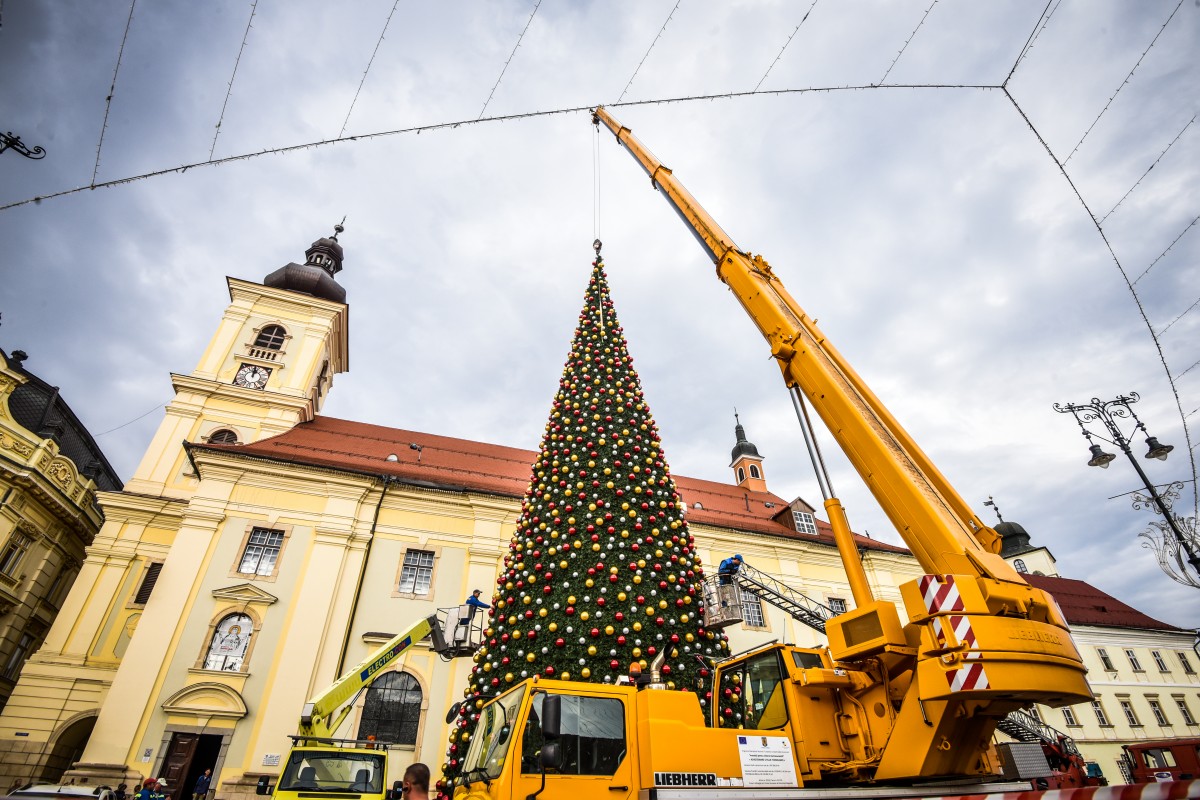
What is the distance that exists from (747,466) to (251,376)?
2564cm

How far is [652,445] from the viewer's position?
977 centimetres

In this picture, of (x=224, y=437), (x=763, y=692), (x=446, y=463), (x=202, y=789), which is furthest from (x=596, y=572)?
(x=224, y=437)

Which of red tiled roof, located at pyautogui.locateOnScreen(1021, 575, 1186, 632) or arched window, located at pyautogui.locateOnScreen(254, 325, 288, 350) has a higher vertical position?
arched window, located at pyautogui.locateOnScreen(254, 325, 288, 350)

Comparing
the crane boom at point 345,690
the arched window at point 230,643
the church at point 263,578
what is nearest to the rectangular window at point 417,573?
the church at point 263,578

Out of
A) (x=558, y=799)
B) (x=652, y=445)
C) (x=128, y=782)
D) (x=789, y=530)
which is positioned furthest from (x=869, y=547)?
(x=128, y=782)

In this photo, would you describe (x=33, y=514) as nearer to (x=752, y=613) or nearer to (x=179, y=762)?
(x=179, y=762)

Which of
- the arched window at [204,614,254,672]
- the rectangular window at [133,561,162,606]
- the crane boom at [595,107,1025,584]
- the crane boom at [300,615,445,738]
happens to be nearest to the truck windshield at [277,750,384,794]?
the crane boom at [300,615,445,738]

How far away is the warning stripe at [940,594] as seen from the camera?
15.8 ft

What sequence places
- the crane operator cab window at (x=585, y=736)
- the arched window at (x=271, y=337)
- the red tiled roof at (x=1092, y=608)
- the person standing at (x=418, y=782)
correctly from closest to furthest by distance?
the crane operator cab window at (x=585, y=736)
the person standing at (x=418, y=782)
the arched window at (x=271, y=337)
the red tiled roof at (x=1092, y=608)

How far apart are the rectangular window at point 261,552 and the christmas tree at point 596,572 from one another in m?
12.1

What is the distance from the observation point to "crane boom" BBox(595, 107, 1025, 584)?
17.6 ft

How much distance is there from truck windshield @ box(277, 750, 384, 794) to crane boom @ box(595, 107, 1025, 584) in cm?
875

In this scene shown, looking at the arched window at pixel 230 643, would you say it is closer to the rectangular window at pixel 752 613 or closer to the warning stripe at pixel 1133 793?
the rectangular window at pixel 752 613

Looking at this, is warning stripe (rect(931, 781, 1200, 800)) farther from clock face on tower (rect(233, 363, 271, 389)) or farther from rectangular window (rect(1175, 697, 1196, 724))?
rectangular window (rect(1175, 697, 1196, 724))
